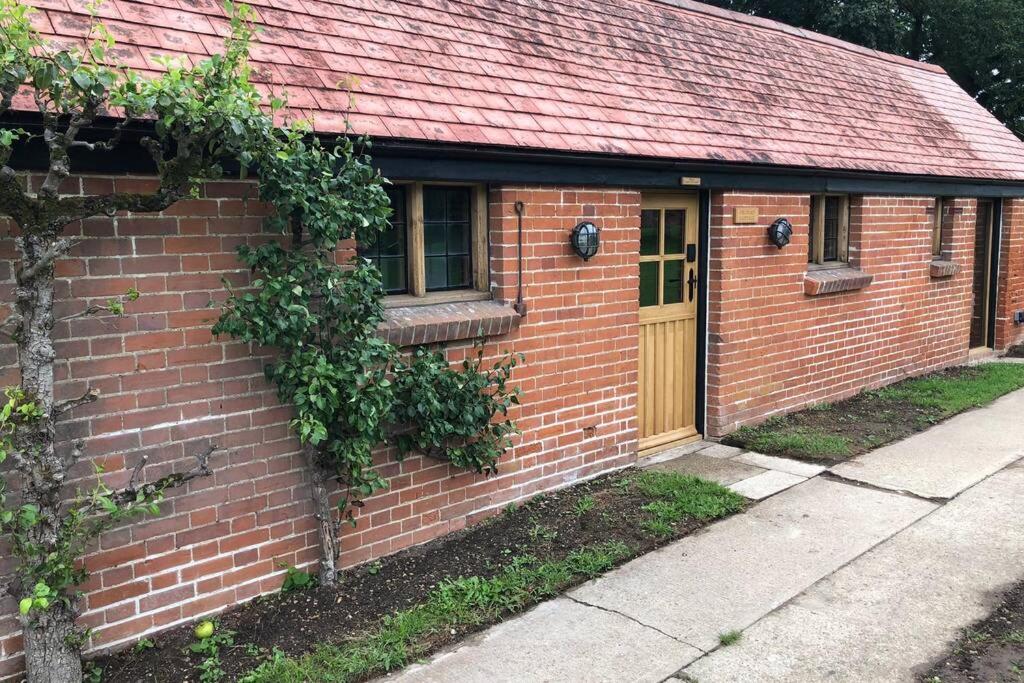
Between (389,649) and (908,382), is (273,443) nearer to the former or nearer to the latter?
(389,649)

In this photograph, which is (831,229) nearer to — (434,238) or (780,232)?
(780,232)

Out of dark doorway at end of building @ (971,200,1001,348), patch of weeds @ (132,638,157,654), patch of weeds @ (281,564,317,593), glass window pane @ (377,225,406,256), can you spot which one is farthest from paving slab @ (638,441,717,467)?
dark doorway at end of building @ (971,200,1001,348)

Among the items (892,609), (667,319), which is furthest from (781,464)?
(892,609)

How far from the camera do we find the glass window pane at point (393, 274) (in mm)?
5086

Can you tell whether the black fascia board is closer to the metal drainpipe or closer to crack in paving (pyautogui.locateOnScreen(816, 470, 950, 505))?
the metal drainpipe

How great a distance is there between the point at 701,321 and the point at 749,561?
2941 mm

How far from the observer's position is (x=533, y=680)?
3750 mm

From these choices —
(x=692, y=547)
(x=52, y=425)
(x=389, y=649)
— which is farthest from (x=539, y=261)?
(x=52, y=425)

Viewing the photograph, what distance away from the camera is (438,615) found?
168 inches

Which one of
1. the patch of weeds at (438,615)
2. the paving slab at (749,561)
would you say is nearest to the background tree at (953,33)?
the paving slab at (749,561)

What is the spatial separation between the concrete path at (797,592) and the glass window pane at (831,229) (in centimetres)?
307

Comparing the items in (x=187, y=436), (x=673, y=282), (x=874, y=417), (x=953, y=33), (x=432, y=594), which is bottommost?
(x=432, y=594)

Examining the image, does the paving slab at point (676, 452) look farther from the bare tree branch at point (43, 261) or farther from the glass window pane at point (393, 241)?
the bare tree branch at point (43, 261)

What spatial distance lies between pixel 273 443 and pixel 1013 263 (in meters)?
11.6
